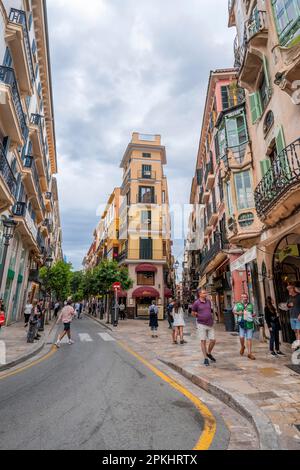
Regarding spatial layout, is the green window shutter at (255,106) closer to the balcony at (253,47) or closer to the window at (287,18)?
the balcony at (253,47)

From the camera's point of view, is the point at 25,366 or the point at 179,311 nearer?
the point at 25,366

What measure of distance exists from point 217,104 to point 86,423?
2284 cm

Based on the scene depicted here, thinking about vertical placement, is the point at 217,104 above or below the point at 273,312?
above

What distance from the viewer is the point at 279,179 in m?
8.58

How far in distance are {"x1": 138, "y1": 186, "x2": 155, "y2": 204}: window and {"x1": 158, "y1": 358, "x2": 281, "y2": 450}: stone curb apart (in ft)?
101

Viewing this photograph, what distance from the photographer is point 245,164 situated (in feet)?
46.3

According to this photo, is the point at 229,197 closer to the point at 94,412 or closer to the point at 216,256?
the point at 216,256

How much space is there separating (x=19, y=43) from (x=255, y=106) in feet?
38.1

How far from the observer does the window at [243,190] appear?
1396cm

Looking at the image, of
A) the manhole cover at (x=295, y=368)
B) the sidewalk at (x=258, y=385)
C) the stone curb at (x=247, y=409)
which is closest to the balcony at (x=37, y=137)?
the sidewalk at (x=258, y=385)

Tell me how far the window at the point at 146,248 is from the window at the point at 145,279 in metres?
2.11

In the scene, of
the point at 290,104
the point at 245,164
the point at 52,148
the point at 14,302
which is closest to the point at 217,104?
the point at 245,164
